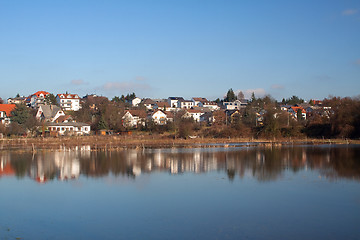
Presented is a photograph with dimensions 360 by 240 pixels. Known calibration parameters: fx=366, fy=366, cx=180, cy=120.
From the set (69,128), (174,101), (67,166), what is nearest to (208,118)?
(69,128)

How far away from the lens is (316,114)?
5516cm

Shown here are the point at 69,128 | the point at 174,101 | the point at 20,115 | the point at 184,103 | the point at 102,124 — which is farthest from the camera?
the point at 174,101

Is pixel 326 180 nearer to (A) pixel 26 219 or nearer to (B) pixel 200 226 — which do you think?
(B) pixel 200 226

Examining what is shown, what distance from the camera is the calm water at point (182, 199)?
1158cm

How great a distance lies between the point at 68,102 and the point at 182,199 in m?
79.7

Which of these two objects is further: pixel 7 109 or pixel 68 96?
pixel 68 96

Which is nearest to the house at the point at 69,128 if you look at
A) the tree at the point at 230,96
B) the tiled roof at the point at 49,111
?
the tiled roof at the point at 49,111

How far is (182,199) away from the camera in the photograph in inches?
631

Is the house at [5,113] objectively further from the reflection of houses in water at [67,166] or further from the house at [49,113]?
the reflection of houses in water at [67,166]

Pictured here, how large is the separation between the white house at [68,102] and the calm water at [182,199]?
212 ft

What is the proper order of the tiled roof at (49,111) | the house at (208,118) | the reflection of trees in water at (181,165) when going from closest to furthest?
the reflection of trees in water at (181,165) < the tiled roof at (49,111) < the house at (208,118)

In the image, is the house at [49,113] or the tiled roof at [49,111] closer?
the house at [49,113]

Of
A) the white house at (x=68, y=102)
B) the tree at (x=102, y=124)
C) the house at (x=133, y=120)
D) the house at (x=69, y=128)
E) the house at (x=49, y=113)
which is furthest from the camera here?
the white house at (x=68, y=102)

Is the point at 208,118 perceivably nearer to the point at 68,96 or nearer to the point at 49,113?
the point at 49,113
